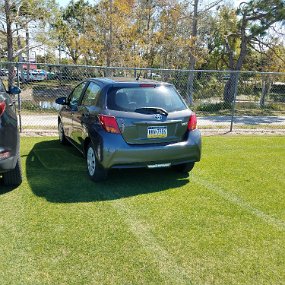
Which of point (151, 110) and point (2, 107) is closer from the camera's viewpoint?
point (2, 107)

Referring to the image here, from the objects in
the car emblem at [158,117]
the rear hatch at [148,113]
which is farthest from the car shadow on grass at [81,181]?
the car emblem at [158,117]

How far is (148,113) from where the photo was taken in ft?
14.6

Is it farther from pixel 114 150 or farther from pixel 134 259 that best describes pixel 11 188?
pixel 134 259

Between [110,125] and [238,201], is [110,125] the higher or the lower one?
the higher one

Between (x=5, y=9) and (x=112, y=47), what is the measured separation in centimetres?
644

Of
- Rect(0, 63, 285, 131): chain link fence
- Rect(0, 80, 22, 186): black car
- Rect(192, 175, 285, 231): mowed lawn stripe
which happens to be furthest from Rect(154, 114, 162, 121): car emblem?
Rect(0, 63, 285, 131): chain link fence

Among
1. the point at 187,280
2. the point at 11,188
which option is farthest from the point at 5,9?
the point at 187,280

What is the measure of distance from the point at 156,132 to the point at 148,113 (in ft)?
0.94

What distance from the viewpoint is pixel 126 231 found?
3381mm

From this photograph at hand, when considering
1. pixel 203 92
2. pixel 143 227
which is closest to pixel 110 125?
pixel 143 227

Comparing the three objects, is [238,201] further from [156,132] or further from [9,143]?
[9,143]

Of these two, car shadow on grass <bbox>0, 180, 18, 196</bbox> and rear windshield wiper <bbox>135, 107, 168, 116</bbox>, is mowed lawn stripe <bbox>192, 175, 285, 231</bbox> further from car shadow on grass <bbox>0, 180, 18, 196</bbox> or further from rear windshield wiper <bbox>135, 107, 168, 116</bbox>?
car shadow on grass <bbox>0, 180, 18, 196</bbox>

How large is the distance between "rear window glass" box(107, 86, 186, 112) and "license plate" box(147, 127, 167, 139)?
335 mm

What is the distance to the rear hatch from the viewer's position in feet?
14.3
